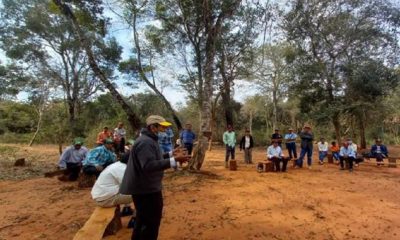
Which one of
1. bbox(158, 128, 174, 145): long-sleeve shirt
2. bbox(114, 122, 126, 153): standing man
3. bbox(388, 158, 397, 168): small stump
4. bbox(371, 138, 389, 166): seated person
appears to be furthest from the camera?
bbox(371, 138, 389, 166): seated person

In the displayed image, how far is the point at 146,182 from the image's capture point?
11.3 ft

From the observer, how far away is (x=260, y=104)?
36.0 meters

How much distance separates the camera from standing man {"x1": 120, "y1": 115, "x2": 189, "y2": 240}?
3.41 m

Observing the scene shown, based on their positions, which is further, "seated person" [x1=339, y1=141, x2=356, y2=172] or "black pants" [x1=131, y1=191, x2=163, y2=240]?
"seated person" [x1=339, y1=141, x2=356, y2=172]

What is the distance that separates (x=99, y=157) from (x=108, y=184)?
136 inches

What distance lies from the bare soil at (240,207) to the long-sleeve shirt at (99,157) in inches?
26.5

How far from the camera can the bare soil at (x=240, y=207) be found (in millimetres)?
4914

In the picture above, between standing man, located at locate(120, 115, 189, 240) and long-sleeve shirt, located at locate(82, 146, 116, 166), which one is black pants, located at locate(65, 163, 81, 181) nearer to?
long-sleeve shirt, located at locate(82, 146, 116, 166)

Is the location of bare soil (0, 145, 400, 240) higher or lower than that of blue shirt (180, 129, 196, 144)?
lower

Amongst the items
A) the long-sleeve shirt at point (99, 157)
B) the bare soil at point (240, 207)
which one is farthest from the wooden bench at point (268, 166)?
the long-sleeve shirt at point (99, 157)

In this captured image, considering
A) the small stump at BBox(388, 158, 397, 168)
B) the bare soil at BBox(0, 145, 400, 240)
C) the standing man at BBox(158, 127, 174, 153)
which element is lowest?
the bare soil at BBox(0, 145, 400, 240)

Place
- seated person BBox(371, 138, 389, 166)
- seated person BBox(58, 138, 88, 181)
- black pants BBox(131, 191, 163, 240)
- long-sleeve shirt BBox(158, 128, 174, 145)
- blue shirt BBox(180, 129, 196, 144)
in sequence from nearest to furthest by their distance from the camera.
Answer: black pants BBox(131, 191, 163, 240), seated person BBox(58, 138, 88, 181), long-sleeve shirt BBox(158, 128, 174, 145), blue shirt BBox(180, 129, 196, 144), seated person BBox(371, 138, 389, 166)

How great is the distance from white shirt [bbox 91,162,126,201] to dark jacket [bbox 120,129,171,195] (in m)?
1.13

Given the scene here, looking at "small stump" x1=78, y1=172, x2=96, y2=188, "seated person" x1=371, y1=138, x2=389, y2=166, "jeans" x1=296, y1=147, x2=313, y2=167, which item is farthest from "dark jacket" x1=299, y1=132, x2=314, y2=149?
"small stump" x1=78, y1=172, x2=96, y2=188
